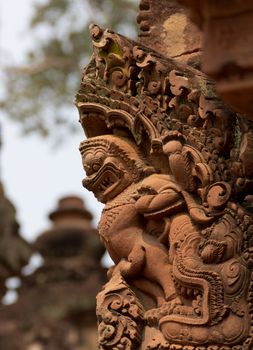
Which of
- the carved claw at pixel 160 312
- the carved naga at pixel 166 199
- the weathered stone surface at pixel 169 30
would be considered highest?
the weathered stone surface at pixel 169 30

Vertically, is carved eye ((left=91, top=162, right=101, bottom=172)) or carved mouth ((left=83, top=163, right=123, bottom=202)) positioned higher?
carved eye ((left=91, top=162, right=101, bottom=172))

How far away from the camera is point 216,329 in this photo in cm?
640

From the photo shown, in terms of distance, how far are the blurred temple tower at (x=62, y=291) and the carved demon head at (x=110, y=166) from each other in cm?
1480

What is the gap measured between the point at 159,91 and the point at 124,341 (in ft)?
3.39

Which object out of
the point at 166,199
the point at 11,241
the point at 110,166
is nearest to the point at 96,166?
the point at 110,166

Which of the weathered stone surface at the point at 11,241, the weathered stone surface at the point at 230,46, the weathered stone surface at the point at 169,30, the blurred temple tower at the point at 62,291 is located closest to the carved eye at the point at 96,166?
the weathered stone surface at the point at 169,30

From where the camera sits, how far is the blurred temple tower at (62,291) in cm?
2264

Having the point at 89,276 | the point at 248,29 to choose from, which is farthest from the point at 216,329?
the point at 89,276

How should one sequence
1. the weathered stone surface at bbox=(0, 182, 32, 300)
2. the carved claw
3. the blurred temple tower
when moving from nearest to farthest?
the carved claw
the weathered stone surface at bbox=(0, 182, 32, 300)
the blurred temple tower

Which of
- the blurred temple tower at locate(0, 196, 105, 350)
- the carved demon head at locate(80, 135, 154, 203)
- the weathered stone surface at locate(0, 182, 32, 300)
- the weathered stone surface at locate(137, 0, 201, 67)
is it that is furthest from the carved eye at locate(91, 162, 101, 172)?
the blurred temple tower at locate(0, 196, 105, 350)

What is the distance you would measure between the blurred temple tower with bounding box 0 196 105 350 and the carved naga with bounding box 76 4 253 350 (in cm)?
1483

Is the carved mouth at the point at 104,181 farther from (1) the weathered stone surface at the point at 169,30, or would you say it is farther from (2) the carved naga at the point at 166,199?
(1) the weathered stone surface at the point at 169,30

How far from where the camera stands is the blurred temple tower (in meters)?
22.6

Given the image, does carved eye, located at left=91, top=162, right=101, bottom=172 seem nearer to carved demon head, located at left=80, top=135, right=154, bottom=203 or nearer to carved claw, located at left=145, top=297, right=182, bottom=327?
carved demon head, located at left=80, top=135, right=154, bottom=203
